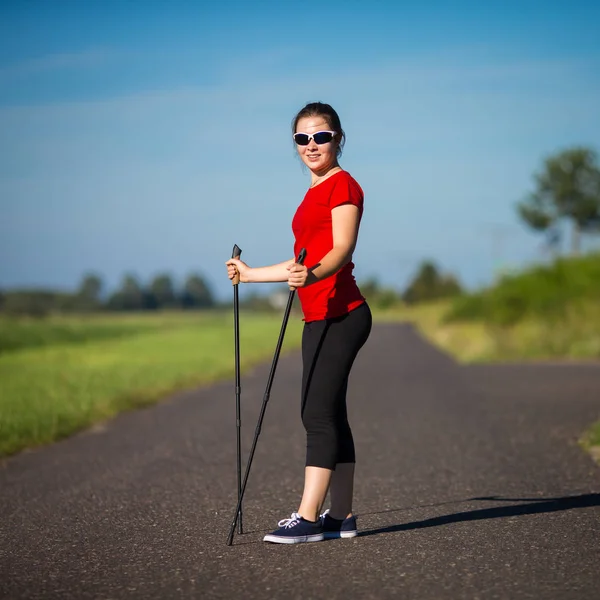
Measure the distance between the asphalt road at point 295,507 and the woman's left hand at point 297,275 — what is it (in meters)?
1.27

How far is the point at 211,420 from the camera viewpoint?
11.8 m

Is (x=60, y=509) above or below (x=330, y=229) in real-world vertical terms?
below

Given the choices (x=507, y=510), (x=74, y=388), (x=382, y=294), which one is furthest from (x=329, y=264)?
(x=382, y=294)

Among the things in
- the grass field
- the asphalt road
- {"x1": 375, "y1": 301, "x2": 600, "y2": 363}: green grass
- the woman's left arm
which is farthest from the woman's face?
{"x1": 375, "y1": 301, "x2": 600, "y2": 363}: green grass

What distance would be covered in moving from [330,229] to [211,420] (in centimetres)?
707

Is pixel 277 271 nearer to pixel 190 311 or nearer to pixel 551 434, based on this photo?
pixel 551 434

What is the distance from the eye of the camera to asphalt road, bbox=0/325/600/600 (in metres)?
4.44

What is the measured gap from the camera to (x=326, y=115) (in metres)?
5.15

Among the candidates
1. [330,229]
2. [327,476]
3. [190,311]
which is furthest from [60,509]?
[190,311]

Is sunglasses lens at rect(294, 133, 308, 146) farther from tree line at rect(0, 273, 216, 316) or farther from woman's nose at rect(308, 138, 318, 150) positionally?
tree line at rect(0, 273, 216, 316)

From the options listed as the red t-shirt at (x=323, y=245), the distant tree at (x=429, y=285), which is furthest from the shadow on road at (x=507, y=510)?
the distant tree at (x=429, y=285)

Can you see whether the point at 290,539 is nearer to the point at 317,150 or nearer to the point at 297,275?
the point at 297,275

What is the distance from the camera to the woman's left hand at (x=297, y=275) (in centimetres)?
478

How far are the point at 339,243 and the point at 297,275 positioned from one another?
0.89 ft
